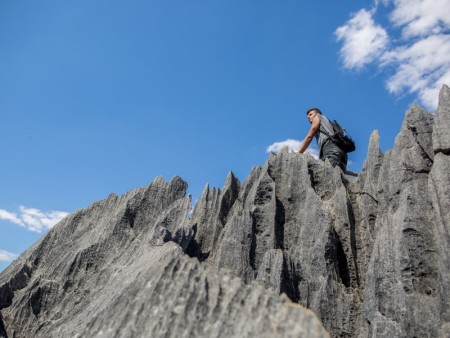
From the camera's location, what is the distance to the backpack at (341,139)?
23578 mm

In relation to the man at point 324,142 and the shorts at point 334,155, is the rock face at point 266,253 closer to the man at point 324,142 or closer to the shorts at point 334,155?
the shorts at point 334,155

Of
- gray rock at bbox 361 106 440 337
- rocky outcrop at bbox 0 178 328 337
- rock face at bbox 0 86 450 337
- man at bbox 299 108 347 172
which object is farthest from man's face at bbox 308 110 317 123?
rocky outcrop at bbox 0 178 328 337

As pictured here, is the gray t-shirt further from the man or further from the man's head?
the man's head

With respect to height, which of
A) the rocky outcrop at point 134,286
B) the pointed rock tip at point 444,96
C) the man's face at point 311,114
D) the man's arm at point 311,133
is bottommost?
the rocky outcrop at point 134,286

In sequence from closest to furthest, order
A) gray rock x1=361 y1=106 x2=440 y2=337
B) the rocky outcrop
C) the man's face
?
1. the rocky outcrop
2. gray rock x1=361 y1=106 x2=440 y2=337
3. the man's face

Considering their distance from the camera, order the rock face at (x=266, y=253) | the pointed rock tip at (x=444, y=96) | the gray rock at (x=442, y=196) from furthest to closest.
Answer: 1. the pointed rock tip at (x=444, y=96)
2. the gray rock at (x=442, y=196)
3. the rock face at (x=266, y=253)

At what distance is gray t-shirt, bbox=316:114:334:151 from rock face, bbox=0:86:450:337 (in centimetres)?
152

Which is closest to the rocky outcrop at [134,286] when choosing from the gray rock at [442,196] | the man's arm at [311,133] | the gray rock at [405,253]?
the man's arm at [311,133]

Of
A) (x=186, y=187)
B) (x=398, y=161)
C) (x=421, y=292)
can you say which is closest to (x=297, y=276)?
(x=421, y=292)

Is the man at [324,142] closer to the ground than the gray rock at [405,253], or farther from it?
farther from it

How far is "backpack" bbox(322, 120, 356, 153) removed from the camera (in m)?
23.6

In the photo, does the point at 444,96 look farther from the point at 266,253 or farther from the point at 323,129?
the point at 266,253

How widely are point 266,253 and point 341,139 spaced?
874 cm

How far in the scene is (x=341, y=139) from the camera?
77.3 ft
